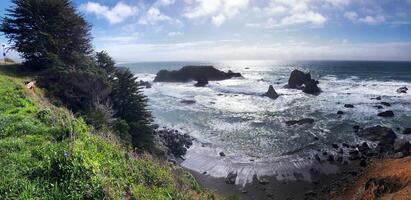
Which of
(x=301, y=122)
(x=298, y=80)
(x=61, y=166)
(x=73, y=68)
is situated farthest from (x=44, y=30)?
(x=298, y=80)

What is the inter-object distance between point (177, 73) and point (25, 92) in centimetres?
8603

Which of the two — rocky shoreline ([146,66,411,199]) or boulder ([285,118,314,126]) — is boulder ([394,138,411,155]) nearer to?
rocky shoreline ([146,66,411,199])

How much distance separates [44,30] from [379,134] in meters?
36.9

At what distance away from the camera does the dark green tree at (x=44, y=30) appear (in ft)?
90.3

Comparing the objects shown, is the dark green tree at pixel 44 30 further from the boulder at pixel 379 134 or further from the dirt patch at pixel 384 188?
the boulder at pixel 379 134

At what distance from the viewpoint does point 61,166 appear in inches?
320

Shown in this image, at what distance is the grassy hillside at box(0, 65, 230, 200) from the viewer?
25.0 feet

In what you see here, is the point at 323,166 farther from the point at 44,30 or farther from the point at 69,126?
the point at 44,30

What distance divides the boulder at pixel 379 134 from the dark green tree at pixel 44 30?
106 feet

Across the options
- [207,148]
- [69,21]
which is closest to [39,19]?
[69,21]

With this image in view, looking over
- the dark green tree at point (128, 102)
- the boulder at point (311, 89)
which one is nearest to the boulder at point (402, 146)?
the dark green tree at point (128, 102)

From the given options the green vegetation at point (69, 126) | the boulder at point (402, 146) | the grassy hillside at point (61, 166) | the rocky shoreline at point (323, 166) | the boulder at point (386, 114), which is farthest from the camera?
the boulder at point (386, 114)

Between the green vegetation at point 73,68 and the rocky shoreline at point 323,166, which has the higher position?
the green vegetation at point 73,68

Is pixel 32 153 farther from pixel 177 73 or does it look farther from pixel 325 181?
pixel 177 73
